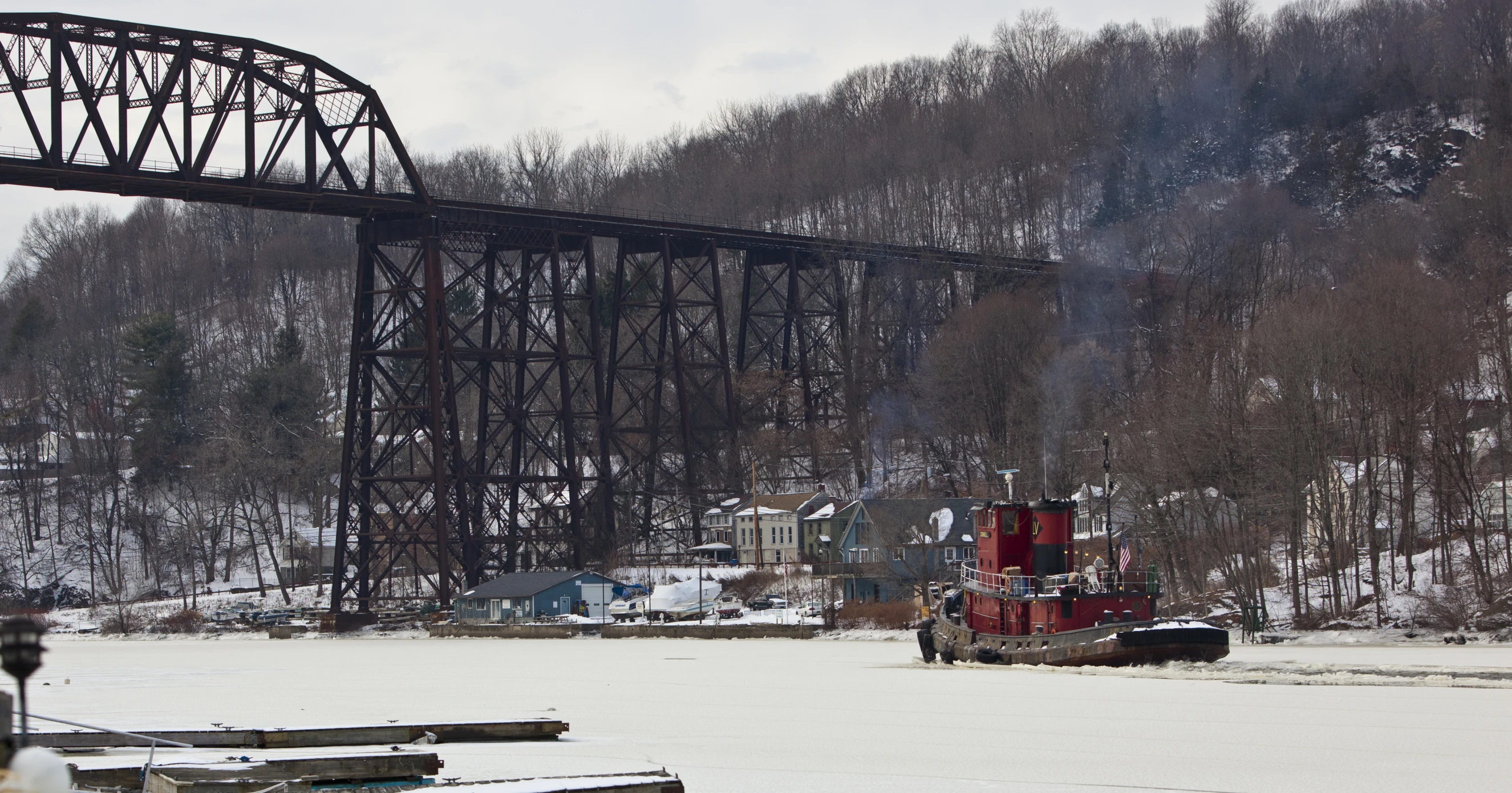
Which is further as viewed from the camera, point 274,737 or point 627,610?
point 627,610

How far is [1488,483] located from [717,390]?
51715 millimetres

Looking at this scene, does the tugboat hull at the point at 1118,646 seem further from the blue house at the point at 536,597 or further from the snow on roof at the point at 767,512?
the snow on roof at the point at 767,512

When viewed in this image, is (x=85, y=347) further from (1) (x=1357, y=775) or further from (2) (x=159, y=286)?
(1) (x=1357, y=775)

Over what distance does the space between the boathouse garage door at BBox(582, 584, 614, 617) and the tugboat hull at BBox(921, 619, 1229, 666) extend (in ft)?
116

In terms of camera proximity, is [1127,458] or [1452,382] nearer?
[1452,382]

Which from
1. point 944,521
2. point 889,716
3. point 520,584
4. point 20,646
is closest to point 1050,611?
point 889,716

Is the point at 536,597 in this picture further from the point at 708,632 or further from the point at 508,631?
the point at 708,632

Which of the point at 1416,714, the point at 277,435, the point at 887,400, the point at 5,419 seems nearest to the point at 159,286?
the point at 5,419

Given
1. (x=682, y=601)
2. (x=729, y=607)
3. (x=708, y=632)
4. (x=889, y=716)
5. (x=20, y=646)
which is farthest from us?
(x=682, y=601)

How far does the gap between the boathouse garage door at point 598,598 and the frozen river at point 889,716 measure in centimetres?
2565

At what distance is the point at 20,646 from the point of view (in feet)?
20.7

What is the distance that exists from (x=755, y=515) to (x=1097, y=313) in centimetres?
2186

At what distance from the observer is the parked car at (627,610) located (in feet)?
226

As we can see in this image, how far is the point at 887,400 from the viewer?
88.2 meters
